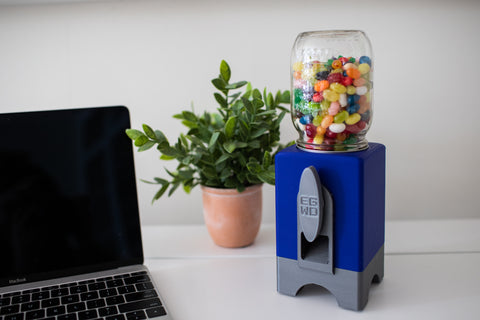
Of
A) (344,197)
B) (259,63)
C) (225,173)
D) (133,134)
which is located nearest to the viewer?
(344,197)

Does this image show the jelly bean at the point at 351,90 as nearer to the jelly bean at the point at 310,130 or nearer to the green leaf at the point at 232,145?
the jelly bean at the point at 310,130

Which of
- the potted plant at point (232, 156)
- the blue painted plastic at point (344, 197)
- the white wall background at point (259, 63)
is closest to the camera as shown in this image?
the blue painted plastic at point (344, 197)

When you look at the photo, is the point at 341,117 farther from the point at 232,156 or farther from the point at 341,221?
the point at 232,156

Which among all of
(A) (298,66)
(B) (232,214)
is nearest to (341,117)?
(A) (298,66)

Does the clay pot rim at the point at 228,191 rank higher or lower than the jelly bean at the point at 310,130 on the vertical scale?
lower

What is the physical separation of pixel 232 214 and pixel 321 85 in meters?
0.35

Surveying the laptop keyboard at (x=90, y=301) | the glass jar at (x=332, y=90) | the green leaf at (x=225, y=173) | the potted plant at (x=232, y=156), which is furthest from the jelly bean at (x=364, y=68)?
the laptop keyboard at (x=90, y=301)

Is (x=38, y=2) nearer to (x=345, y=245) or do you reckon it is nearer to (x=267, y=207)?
(x=267, y=207)

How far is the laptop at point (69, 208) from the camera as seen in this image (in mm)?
786

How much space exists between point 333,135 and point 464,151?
56 cm

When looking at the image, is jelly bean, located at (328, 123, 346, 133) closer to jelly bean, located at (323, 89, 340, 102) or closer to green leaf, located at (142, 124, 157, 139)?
jelly bean, located at (323, 89, 340, 102)

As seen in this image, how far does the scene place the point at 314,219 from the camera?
2.28 feet

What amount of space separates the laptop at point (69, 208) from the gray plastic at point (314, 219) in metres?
0.26

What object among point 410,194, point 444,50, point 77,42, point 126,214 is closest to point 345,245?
point 126,214
